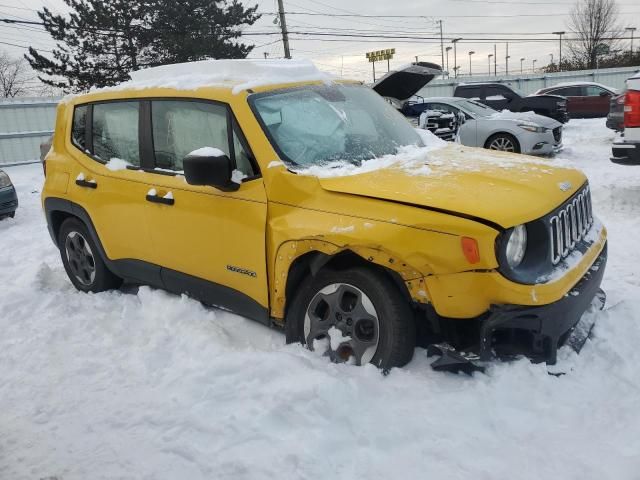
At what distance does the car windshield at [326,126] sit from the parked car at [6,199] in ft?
22.5

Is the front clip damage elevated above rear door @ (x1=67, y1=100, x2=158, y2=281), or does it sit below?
below

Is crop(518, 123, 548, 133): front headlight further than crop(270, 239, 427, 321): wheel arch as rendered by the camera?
Yes

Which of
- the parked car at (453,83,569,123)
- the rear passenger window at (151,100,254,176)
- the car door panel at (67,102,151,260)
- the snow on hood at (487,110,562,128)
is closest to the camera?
the rear passenger window at (151,100,254,176)

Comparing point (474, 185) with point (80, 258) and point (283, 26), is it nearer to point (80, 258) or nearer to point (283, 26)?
point (80, 258)

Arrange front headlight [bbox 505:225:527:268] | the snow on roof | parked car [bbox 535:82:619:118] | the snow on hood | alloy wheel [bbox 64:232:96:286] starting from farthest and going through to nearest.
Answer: parked car [bbox 535:82:619:118], the snow on hood, alloy wheel [bbox 64:232:96:286], the snow on roof, front headlight [bbox 505:225:527:268]

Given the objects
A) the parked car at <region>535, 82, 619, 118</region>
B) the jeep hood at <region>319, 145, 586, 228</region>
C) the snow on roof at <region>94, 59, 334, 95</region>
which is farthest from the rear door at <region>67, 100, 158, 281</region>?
the parked car at <region>535, 82, 619, 118</region>

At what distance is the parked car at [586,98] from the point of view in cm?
2088

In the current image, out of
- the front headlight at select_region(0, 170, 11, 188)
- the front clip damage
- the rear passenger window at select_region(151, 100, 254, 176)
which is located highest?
the rear passenger window at select_region(151, 100, 254, 176)

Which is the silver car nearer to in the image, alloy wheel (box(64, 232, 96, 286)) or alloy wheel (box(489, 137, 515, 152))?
alloy wheel (box(489, 137, 515, 152))

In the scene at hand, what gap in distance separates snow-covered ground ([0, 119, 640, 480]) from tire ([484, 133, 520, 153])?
7.89 m

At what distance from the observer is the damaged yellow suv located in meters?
2.74

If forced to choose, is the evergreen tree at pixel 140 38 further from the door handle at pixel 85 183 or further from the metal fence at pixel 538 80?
the door handle at pixel 85 183

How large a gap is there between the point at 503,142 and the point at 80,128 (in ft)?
29.0

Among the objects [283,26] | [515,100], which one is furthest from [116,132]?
[283,26]
